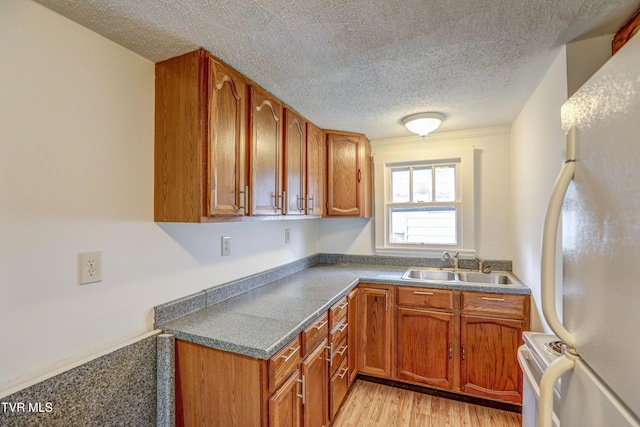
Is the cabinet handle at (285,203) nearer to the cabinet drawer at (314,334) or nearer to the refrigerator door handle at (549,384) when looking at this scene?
the cabinet drawer at (314,334)

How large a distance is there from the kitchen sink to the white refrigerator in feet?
5.69

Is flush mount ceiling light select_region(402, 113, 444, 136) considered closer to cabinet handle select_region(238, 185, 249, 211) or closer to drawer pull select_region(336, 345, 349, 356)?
cabinet handle select_region(238, 185, 249, 211)

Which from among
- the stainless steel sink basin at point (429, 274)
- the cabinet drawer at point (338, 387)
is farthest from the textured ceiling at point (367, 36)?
the cabinet drawer at point (338, 387)

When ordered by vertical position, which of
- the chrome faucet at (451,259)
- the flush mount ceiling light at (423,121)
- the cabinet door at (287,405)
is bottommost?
the cabinet door at (287,405)

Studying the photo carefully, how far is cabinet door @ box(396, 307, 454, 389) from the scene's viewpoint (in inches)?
87.5

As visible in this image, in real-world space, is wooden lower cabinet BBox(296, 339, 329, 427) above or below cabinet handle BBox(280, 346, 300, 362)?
below

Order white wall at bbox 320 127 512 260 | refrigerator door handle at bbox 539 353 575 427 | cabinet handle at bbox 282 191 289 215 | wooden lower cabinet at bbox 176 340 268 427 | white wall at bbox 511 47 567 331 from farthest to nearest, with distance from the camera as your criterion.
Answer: white wall at bbox 320 127 512 260 < cabinet handle at bbox 282 191 289 215 < white wall at bbox 511 47 567 331 < wooden lower cabinet at bbox 176 340 268 427 < refrigerator door handle at bbox 539 353 575 427

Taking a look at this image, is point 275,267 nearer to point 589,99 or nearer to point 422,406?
point 422,406

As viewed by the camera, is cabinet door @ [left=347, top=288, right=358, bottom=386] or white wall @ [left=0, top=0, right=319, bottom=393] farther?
cabinet door @ [left=347, top=288, right=358, bottom=386]

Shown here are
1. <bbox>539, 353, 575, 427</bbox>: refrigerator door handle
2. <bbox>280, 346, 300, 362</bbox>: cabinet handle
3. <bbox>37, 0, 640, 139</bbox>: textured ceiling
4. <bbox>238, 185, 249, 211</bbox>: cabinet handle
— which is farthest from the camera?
<bbox>238, 185, 249, 211</bbox>: cabinet handle

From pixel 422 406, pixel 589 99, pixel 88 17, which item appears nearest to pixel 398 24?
pixel 589 99

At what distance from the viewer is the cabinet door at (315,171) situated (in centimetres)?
237

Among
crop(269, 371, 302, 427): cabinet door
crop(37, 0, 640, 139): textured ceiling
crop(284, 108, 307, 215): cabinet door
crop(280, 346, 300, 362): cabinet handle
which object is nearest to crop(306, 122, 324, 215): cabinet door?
crop(284, 108, 307, 215): cabinet door

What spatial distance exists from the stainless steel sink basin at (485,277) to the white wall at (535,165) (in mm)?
110
